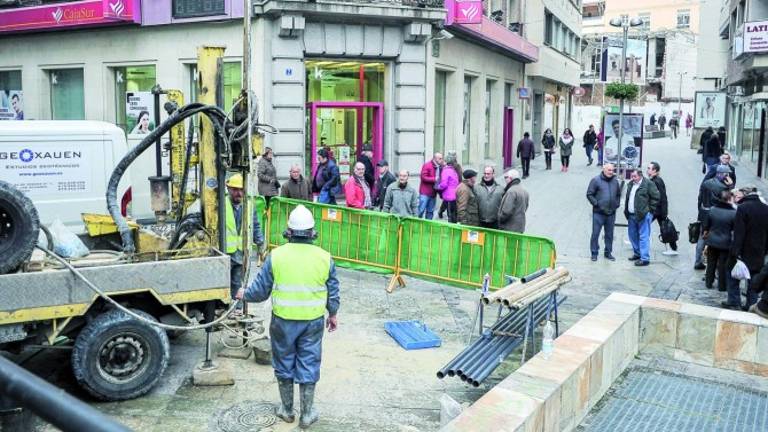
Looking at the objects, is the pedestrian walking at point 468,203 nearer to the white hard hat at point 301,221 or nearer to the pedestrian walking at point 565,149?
the white hard hat at point 301,221

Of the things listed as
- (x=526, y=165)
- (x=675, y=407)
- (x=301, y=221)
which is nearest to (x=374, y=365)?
(x=301, y=221)

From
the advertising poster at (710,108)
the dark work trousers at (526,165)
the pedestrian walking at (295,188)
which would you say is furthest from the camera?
the advertising poster at (710,108)

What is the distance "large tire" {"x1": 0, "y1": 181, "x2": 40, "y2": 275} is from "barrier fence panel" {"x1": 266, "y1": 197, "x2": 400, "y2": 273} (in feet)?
18.8

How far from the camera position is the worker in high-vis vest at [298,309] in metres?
6.38

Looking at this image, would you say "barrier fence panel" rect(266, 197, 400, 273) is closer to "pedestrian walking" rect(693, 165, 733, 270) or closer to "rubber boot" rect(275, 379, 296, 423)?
"pedestrian walking" rect(693, 165, 733, 270)

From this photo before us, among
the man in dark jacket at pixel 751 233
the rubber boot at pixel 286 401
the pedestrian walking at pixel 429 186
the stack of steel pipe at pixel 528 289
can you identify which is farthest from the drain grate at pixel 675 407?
the pedestrian walking at pixel 429 186

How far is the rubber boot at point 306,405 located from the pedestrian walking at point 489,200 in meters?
6.43

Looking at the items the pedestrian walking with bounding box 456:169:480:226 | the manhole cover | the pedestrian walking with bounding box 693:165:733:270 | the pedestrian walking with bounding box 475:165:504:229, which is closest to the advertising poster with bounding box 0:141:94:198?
the pedestrian walking with bounding box 456:169:480:226

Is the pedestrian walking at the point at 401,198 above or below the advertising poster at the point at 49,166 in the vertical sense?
below

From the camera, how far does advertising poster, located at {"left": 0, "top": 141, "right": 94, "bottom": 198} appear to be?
11.2 metres

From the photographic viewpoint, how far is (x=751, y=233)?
10156 mm

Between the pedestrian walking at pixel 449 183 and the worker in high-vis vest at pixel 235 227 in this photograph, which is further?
the pedestrian walking at pixel 449 183

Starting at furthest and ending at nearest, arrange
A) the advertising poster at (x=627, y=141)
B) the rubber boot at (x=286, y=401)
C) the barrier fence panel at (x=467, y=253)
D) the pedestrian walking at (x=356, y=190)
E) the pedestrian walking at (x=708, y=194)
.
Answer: the advertising poster at (x=627, y=141) → the pedestrian walking at (x=356, y=190) → the pedestrian walking at (x=708, y=194) → the barrier fence panel at (x=467, y=253) → the rubber boot at (x=286, y=401)

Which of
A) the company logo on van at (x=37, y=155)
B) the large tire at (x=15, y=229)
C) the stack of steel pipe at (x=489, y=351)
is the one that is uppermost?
the company logo on van at (x=37, y=155)
